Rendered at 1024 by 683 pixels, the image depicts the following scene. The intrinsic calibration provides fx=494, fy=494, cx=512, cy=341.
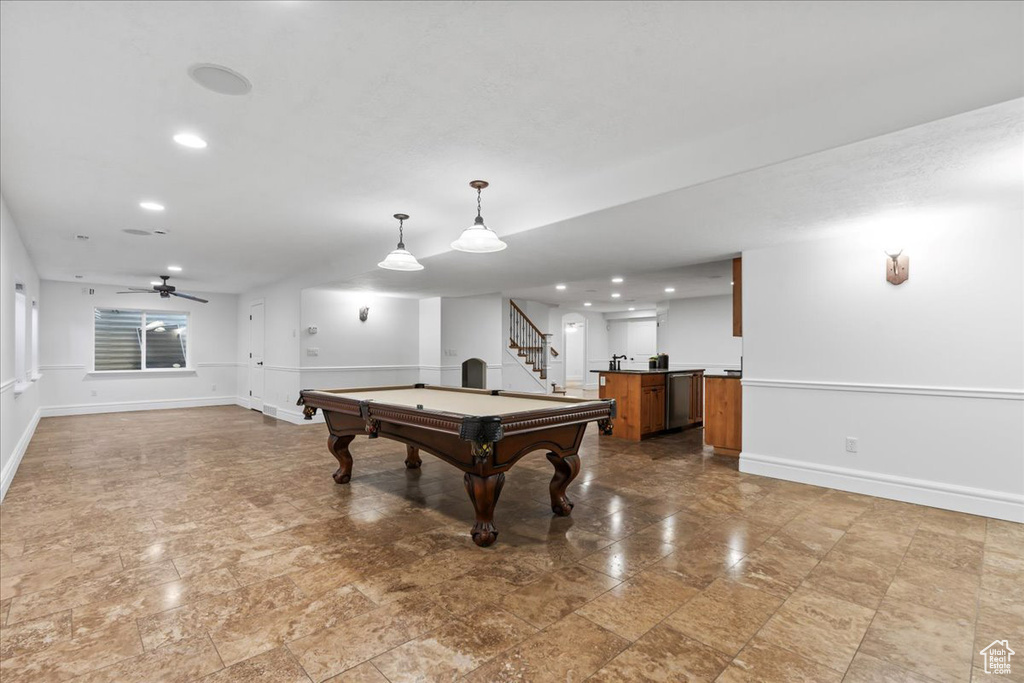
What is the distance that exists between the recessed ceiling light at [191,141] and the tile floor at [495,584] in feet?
8.09

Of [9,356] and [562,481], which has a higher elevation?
[9,356]

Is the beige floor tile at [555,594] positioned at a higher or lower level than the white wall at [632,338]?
lower

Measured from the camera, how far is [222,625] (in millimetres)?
2201

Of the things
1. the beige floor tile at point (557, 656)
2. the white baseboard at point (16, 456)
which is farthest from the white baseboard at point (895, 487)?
the white baseboard at point (16, 456)

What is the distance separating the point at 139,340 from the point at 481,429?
10.2 metres

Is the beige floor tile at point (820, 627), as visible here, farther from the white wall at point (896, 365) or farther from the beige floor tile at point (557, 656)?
the white wall at point (896, 365)

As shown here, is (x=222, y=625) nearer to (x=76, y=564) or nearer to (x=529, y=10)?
(x=76, y=564)

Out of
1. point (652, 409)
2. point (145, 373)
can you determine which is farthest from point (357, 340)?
point (652, 409)

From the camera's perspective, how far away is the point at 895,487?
407 centimetres

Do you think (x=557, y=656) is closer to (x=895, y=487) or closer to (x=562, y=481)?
(x=562, y=481)

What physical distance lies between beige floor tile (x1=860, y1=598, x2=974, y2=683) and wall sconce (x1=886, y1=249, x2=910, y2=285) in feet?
9.01

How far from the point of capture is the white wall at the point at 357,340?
8156 millimetres

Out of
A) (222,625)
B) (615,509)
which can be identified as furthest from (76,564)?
(615,509)

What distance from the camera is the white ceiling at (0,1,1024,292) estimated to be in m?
1.87
